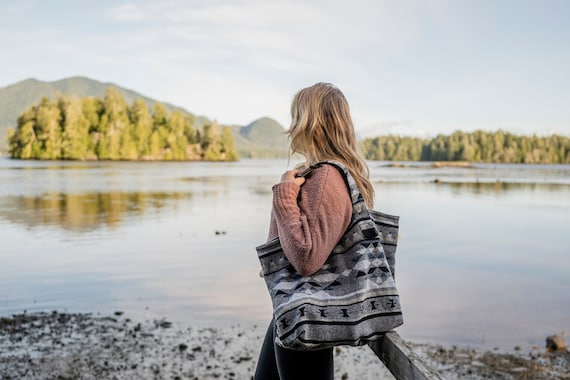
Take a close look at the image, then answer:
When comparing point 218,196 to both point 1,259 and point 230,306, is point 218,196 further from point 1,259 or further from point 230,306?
point 230,306

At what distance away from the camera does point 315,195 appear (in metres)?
2.44

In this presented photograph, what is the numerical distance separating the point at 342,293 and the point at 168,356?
247 inches

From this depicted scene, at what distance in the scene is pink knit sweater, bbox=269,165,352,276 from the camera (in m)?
2.34

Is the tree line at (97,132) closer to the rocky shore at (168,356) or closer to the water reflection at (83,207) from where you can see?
the water reflection at (83,207)

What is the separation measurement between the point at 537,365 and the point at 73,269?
1118cm

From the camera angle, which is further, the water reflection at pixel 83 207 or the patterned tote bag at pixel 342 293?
the water reflection at pixel 83 207

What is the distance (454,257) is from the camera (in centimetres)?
1758

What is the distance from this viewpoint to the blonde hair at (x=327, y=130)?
2.65 m

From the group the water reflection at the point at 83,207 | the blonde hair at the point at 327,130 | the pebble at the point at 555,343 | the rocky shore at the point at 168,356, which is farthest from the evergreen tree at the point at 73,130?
the blonde hair at the point at 327,130

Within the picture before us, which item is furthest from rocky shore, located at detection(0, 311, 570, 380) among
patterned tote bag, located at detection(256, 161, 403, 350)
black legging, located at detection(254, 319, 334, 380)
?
patterned tote bag, located at detection(256, 161, 403, 350)

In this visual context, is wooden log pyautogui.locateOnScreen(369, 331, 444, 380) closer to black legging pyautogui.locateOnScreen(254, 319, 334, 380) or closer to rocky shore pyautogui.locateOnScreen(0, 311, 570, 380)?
black legging pyautogui.locateOnScreen(254, 319, 334, 380)

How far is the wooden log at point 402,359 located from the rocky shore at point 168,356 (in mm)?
5163

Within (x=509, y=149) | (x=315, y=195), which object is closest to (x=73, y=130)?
(x=315, y=195)

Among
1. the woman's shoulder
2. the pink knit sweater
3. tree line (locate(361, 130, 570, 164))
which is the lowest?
the pink knit sweater
